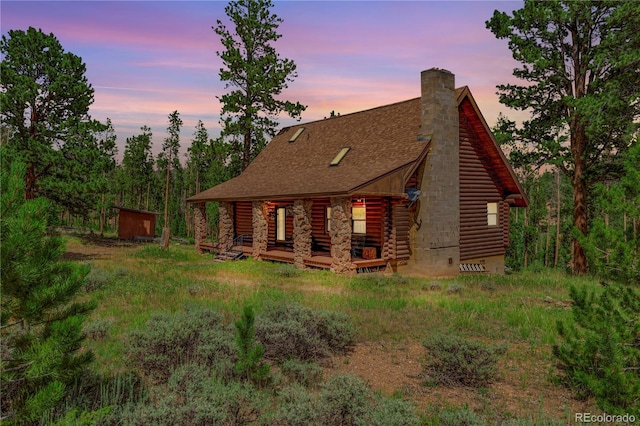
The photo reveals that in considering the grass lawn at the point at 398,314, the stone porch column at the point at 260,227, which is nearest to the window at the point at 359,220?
the grass lawn at the point at 398,314

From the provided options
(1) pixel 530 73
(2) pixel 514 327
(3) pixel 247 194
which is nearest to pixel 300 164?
(3) pixel 247 194

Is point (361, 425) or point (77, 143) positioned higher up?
point (77, 143)

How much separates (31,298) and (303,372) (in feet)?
13.6

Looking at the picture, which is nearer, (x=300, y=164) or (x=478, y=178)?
(x=478, y=178)

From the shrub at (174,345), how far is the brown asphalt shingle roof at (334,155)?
33.0ft

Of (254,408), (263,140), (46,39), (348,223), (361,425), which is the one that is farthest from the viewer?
(263,140)

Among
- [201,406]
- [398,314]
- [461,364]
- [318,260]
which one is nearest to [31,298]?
[201,406]

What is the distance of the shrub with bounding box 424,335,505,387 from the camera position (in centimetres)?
668

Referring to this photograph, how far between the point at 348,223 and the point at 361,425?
13238mm

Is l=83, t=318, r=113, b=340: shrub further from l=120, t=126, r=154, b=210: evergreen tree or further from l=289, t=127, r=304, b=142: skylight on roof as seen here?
l=120, t=126, r=154, b=210: evergreen tree

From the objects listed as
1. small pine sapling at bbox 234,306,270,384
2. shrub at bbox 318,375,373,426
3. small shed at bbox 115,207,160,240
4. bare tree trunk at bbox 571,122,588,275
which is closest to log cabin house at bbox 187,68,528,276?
bare tree trunk at bbox 571,122,588,275

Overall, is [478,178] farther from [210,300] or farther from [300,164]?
[210,300]

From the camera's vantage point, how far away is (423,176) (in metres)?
18.8

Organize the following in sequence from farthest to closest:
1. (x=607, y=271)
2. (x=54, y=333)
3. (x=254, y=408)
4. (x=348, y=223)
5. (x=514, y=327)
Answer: (x=348, y=223) < (x=514, y=327) < (x=607, y=271) < (x=254, y=408) < (x=54, y=333)
